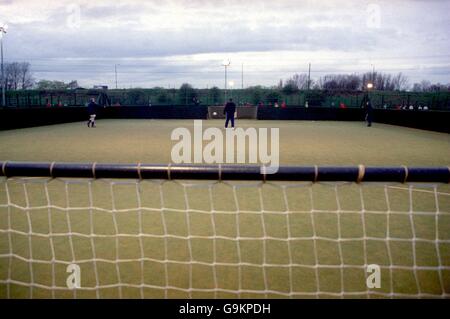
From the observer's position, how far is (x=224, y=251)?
465 cm

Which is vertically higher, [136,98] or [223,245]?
[136,98]

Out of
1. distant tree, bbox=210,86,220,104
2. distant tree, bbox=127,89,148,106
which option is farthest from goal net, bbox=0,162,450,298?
distant tree, bbox=210,86,220,104

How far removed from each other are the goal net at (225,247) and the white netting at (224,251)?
0.6 inches

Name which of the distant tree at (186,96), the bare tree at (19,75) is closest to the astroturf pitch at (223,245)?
the distant tree at (186,96)

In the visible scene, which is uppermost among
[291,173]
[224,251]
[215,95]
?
[215,95]

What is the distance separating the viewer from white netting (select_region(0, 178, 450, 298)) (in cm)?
372

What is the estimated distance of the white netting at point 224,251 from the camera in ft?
12.2

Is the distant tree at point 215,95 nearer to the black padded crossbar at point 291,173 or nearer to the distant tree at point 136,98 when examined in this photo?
the distant tree at point 136,98

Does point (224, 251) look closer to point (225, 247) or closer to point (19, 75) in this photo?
point (225, 247)

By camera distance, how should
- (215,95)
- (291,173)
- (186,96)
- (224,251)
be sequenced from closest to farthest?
(291,173) < (224,251) < (186,96) < (215,95)

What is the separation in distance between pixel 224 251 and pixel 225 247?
11 cm

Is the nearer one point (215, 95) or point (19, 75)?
point (215, 95)

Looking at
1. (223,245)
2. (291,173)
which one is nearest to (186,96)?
(223,245)

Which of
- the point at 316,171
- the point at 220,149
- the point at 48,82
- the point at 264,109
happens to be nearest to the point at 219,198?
the point at 316,171
